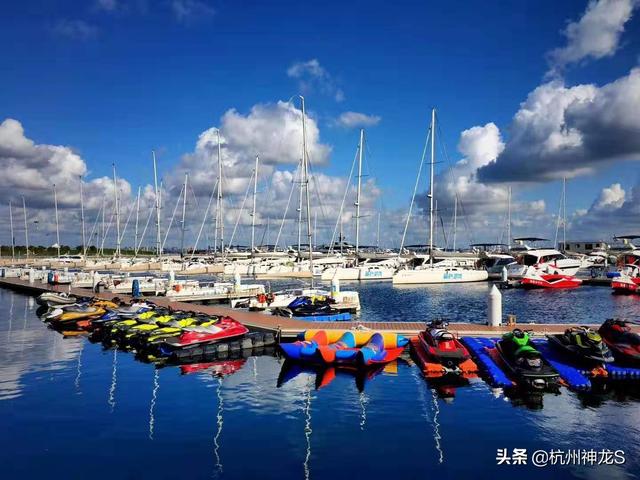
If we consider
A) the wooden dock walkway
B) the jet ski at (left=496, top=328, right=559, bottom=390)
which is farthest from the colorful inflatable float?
the jet ski at (left=496, top=328, right=559, bottom=390)

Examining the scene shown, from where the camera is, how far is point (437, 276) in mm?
69062

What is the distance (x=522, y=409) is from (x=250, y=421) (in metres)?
9.19

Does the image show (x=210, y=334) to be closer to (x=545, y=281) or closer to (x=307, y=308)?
(x=307, y=308)

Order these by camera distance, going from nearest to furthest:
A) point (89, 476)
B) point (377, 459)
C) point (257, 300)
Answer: point (89, 476) < point (377, 459) < point (257, 300)

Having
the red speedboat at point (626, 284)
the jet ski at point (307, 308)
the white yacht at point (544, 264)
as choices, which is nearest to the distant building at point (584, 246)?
the white yacht at point (544, 264)

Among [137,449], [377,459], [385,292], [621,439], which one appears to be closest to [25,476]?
[137,449]

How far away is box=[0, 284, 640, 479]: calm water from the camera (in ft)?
41.0

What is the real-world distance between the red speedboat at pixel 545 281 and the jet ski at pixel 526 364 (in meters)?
47.2

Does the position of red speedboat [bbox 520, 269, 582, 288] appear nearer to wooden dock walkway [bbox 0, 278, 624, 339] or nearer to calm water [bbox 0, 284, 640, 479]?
wooden dock walkway [bbox 0, 278, 624, 339]

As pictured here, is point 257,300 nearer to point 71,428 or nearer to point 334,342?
point 334,342

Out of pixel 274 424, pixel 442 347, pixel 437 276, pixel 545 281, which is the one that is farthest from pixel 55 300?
pixel 545 281

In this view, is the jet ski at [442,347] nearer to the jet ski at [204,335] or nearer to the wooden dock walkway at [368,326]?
the wooden dock walkway at [368,326]

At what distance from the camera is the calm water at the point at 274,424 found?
1250 centimetres

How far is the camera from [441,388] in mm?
19312
